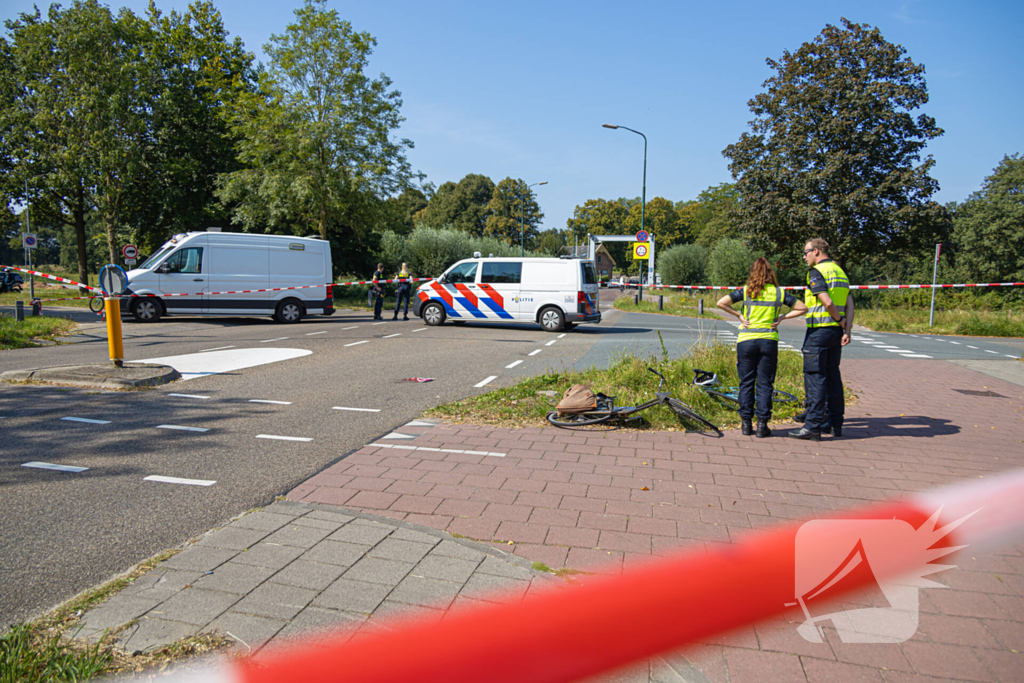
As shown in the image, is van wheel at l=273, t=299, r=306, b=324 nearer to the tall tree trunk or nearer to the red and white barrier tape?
the red and white barrier tape

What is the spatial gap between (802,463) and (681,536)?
1.95 m

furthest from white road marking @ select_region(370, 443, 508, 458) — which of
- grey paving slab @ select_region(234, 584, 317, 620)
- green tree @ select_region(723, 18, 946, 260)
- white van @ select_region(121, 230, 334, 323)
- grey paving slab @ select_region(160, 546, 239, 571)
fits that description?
green tree @ select_region(723, 18, 946, 260)

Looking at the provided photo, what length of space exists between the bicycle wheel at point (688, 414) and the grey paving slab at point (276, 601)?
3928 mm

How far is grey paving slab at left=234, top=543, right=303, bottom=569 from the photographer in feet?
9.67

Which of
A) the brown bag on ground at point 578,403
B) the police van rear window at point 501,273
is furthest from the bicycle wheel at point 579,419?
the police van rear window at point 501,273

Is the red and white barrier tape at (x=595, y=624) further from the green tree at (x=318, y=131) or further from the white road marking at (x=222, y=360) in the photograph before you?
the green tree at (x=318, y=131)

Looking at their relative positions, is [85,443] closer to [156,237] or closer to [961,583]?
[961,583]

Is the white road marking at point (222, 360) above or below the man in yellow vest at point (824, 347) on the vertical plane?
below

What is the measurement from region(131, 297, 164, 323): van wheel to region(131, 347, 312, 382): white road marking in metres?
6.97

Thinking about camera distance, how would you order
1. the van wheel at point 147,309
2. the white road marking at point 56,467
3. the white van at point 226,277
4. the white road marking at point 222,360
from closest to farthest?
the white road marking at point 56,467 < the white road marking at point 222,360 < the van wheel at point 147,309 < the white van at point 226,277

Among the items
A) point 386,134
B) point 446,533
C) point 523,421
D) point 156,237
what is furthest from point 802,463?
point 156,237

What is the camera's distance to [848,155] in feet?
96.8

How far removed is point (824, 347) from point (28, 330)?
46.4 ft

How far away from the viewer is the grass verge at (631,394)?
19.9 ft
